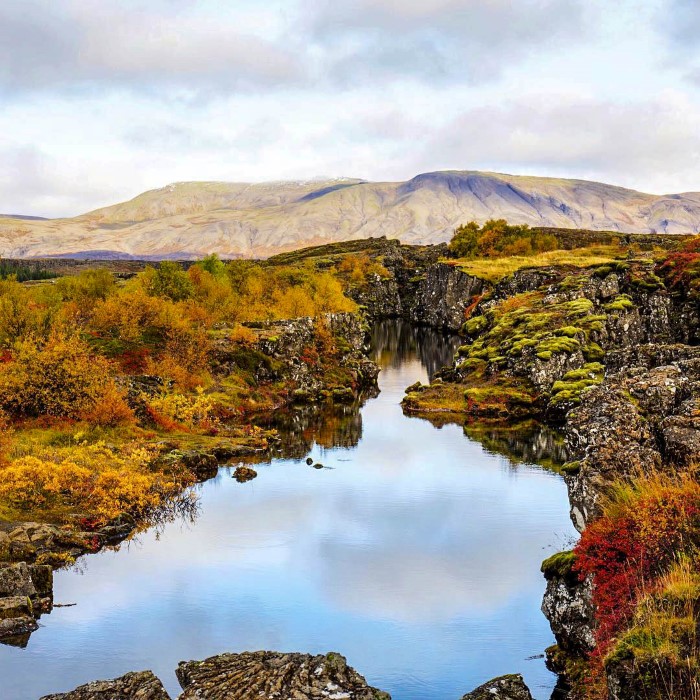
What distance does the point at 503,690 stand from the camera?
2336cm

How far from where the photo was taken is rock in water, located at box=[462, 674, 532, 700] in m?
23.0

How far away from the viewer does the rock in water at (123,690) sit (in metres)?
23.1

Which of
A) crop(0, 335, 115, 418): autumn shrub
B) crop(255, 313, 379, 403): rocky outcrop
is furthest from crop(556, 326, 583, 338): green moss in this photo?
crop(0, 335, 115, 418): autumn shrub

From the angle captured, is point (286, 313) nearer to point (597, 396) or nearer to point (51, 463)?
point (51, 463)

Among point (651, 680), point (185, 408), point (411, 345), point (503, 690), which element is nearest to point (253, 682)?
point (503, 690)

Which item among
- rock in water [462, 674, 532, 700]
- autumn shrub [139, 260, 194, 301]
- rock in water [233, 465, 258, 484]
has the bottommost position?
rock in water [233, 465, 258, 484]

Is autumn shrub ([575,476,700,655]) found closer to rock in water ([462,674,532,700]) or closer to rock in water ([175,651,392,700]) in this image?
rock in water ([462,674,532,700])

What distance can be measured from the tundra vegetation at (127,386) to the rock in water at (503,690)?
26.6m

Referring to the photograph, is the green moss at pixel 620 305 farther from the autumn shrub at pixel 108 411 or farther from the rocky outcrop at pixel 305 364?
the autumn shrub at pixel 108 411

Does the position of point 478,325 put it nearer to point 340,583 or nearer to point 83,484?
point 83,484

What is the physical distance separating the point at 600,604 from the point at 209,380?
5935 cm

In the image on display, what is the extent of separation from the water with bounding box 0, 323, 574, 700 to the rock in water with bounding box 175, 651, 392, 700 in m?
2.81

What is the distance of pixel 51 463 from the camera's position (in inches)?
1762

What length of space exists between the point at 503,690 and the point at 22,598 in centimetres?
2111
